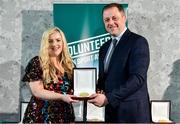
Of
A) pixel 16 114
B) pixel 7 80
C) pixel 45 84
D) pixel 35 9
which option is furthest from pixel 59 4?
pixel 45 84

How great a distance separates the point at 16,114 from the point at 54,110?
144 cm

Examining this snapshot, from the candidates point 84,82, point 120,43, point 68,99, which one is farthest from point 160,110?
point 120,43

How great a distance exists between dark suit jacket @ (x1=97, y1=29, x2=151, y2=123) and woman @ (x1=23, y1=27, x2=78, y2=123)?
0.37 m

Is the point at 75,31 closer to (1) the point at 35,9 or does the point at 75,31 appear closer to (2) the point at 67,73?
(1) the point at 35,9

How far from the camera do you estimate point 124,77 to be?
1964 mm

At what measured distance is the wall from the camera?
3.65 metres

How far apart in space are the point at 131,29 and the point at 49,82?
5.13 ft

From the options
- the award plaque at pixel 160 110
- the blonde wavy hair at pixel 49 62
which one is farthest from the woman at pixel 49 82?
the award plaque at pixel 160 110

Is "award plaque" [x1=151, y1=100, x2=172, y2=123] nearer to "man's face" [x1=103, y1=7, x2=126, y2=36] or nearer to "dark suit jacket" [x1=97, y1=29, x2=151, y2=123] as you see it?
"dark suit jacket" [x1=97, y1=29, x2=151, y2=123]

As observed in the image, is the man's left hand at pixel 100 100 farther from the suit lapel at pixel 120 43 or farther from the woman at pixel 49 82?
the woman at pixel 49 82

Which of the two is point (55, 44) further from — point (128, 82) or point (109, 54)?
point (128, 82)

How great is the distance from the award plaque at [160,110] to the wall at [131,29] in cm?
18

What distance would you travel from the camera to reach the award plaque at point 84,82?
2.31m

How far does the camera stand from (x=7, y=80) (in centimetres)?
366
